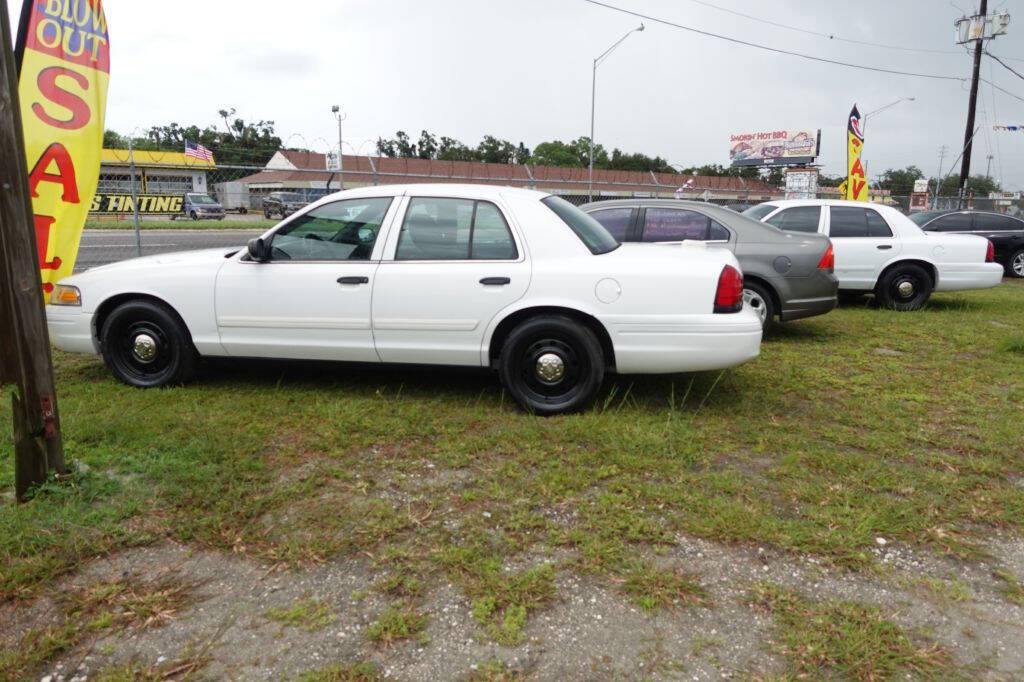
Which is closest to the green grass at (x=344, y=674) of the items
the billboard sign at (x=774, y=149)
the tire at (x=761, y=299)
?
the tire at (x=761, y=299)

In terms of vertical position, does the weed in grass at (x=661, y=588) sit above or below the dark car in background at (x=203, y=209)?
below

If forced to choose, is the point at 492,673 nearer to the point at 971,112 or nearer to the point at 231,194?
the point at 231,194

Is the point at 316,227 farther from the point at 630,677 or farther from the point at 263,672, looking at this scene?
the point at 630,677

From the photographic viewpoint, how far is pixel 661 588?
2723 millimetres

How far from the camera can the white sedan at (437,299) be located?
4477mm

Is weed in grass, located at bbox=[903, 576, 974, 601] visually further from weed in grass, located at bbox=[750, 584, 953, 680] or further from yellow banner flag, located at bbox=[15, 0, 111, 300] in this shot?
A: yellow banner flag, located at bbox=[15, 0, 111, 300]

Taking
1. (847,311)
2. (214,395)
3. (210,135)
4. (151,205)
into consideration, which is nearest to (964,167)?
(847,311)

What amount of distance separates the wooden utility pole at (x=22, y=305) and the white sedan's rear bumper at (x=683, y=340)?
10.1ft

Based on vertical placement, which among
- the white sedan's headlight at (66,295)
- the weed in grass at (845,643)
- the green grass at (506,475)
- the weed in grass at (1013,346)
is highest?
the white sedan's headlight at (66,295)

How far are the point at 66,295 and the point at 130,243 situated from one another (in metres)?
12.6

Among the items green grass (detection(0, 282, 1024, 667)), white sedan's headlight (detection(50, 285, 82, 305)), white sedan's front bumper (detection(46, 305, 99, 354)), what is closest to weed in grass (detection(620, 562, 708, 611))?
green grass (detection(0, 282, 1024, 667))

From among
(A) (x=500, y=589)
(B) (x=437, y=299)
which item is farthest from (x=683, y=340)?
(A) (x=500, y=589)

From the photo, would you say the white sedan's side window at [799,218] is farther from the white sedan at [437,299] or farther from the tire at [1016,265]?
the tire at [1016,265]

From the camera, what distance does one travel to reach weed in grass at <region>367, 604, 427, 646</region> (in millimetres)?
2439
